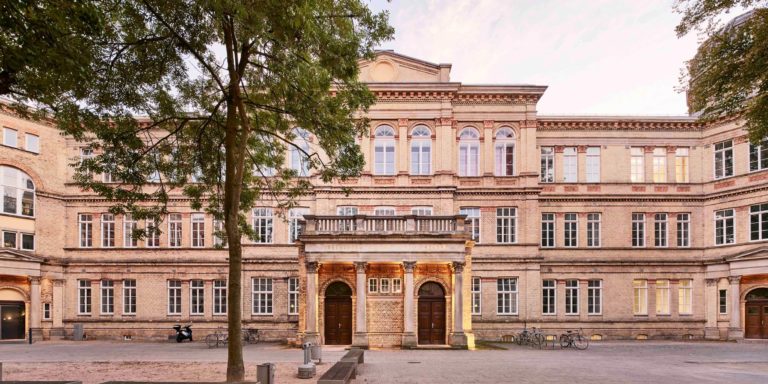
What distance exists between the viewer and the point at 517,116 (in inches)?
1208

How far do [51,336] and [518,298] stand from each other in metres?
26.8

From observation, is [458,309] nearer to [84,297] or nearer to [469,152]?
[469,152]

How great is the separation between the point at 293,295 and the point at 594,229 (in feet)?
60.4

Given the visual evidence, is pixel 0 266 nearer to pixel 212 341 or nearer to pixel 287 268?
pixel 212 341

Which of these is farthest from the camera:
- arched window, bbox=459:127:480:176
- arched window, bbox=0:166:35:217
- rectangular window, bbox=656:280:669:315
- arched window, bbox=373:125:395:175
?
rectangular window, bbox=656:280:669:315

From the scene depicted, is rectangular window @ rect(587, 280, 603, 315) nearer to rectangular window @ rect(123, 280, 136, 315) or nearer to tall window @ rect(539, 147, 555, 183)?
tall window @ rect(539, 147, 555, 183)

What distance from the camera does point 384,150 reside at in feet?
100

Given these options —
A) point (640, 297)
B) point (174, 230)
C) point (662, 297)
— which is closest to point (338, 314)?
point (174, 230)

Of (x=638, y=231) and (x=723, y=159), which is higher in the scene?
(x=723, y=159)

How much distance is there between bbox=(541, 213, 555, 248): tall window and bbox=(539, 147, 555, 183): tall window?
7.17 feet

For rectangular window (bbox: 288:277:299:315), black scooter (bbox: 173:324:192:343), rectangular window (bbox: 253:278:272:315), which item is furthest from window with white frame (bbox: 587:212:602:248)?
black scooter (bbox: 173:324:192:343)

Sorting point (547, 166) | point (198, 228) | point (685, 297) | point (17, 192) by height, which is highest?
point (547, 166)

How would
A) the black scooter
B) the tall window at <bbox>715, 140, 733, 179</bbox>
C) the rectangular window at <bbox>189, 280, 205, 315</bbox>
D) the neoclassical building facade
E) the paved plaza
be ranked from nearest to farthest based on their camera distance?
the paved plaza < the black scooter < the neoclassical building facade < the tall window at <bbox>715, 140, 733, 179</bbox> < the rectangular window at <bbox>189, 280, 205, 315</bbox>

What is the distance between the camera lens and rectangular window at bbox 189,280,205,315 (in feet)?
102
